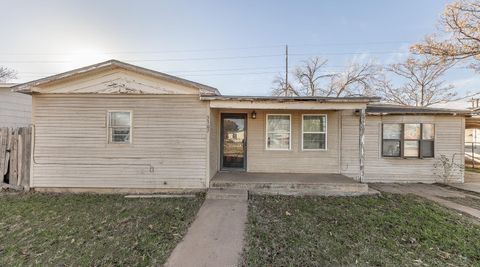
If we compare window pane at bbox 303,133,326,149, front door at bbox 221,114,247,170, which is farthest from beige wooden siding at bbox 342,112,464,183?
front door at bbox 221,114,247,170

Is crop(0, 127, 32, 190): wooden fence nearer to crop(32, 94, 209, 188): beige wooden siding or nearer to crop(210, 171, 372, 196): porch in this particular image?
crop(32, 94, 209, 188): beige wooden siding

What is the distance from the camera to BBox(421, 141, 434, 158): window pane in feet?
25.1

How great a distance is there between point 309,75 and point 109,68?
23.6m

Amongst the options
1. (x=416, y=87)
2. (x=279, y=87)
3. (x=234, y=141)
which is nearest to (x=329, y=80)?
(x=279, y=87)

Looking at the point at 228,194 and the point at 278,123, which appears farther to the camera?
the point at 278,123

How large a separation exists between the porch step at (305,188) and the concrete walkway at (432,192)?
148 centimetres

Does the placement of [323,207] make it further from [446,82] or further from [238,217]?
[446,82]

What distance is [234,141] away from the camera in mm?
7918

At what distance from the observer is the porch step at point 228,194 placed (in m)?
5.68

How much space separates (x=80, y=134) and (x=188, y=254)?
5.39m

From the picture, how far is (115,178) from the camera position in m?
6.25

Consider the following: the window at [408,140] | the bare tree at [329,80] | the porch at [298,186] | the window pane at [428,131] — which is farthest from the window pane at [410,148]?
the bare tree at [329,80]

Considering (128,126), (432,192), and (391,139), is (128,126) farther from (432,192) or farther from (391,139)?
(432,192)

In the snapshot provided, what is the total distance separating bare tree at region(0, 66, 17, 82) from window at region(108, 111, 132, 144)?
2905 centimetres
